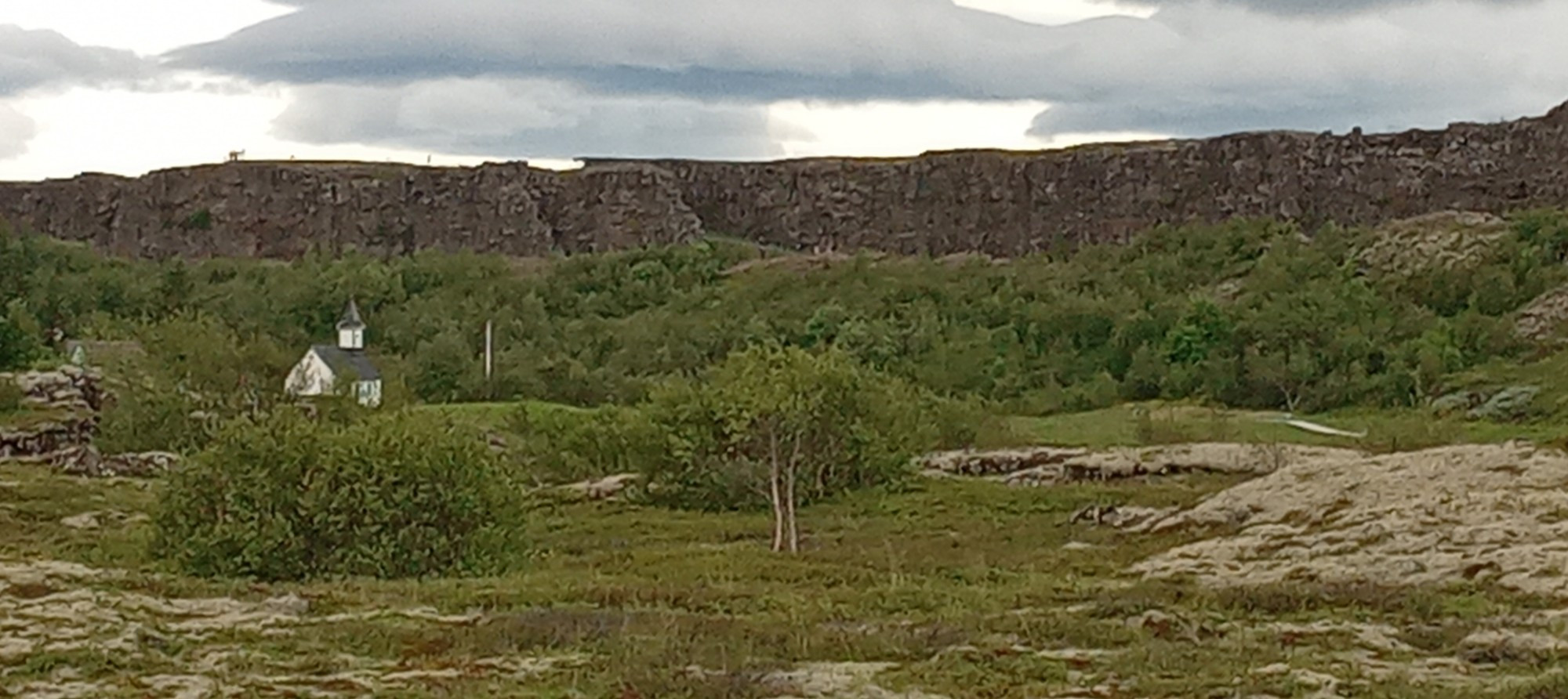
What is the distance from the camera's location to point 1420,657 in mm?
16984

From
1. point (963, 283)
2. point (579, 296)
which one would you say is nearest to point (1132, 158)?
point (963, 283)

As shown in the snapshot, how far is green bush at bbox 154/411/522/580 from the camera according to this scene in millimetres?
28891

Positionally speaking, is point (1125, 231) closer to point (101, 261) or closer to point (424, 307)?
point (424, 307)

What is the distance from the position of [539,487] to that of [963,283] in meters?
55.8

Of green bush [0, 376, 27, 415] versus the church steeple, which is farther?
the church steeple

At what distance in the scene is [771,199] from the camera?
143750 millimetres

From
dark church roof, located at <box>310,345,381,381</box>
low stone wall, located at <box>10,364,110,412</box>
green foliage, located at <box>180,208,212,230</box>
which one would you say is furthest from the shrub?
green foliage, located at <box>180,208,212,230</box>

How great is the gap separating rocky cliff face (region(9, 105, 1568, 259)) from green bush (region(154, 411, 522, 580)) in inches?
3894

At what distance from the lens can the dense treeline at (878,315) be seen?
7900cm

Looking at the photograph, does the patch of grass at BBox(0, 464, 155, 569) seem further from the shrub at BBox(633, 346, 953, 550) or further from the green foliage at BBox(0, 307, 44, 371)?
the green foliage at BBox(0, 307, 44, 371)

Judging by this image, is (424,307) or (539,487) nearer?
(539,487)

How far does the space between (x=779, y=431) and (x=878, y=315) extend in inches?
2503

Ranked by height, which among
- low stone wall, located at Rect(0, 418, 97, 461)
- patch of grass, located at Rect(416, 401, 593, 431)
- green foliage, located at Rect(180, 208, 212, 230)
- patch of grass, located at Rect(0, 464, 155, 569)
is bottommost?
patch of grass, located at Rect(416, 401, 593, 431)

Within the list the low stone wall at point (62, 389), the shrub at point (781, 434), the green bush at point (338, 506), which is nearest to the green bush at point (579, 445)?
the shrub at point (781, 434)
